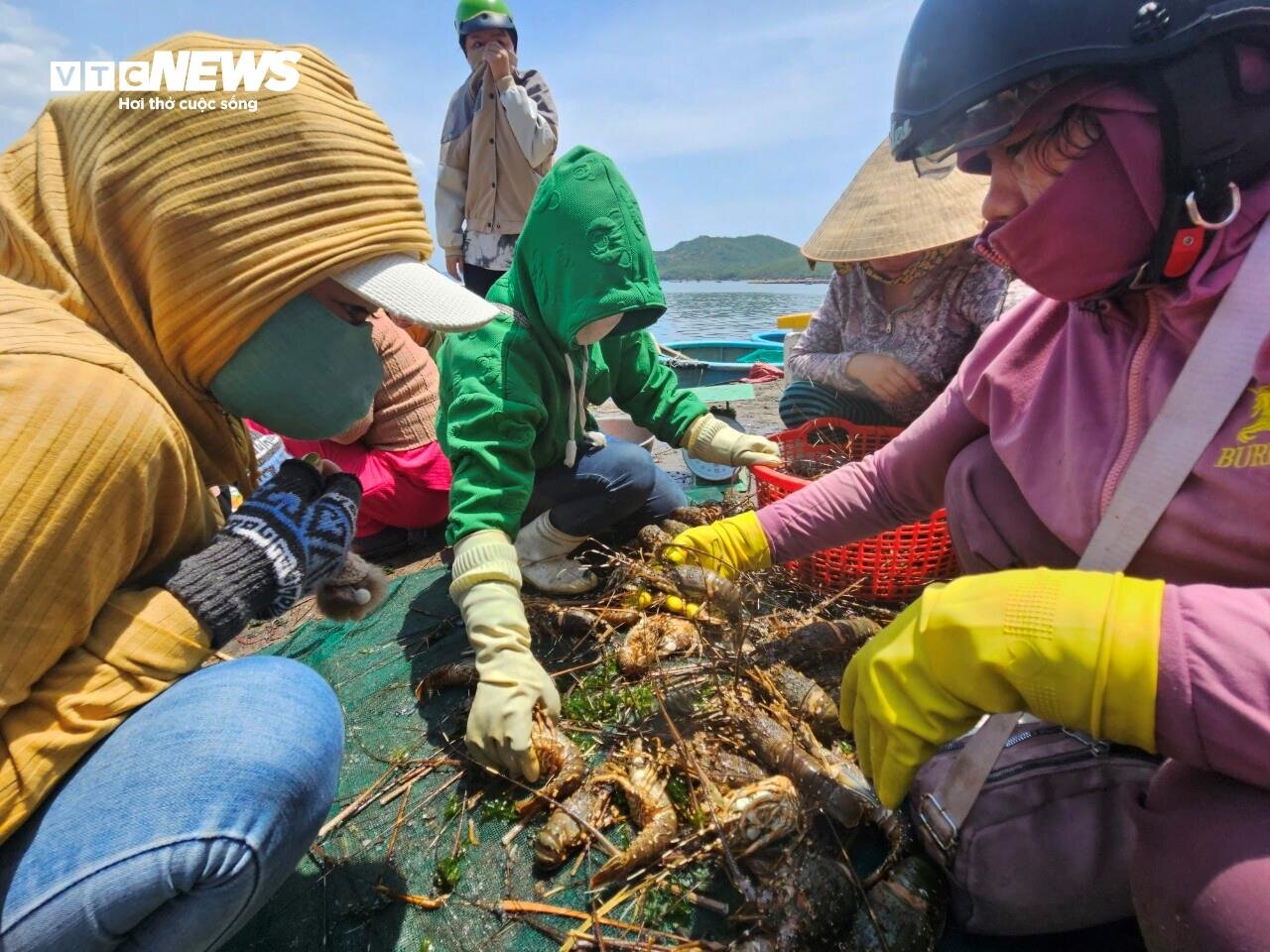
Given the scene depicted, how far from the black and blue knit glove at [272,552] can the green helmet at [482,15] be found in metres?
4.48

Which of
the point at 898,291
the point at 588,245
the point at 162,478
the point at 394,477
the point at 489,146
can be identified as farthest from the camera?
the point at 489,146

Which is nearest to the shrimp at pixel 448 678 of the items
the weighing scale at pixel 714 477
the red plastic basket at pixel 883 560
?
the red plastic basket at pixel 883 560

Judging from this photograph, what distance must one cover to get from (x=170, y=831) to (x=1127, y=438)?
2.12 m

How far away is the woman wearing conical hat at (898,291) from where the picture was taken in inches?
123

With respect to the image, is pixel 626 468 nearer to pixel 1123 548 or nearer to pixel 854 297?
pixel 854 297

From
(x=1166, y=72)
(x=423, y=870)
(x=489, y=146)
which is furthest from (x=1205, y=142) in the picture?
(x=489, y=146)

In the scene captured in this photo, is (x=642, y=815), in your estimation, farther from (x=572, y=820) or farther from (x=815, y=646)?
(x=815, y=646)

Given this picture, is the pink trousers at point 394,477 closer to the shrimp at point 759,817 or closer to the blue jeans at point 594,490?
the blue jeans at point 594,490

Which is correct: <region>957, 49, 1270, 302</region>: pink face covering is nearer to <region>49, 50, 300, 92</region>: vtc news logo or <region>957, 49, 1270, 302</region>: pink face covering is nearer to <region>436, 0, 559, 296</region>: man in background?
<region>49, 50, 300, 92</region>: vtc news logo

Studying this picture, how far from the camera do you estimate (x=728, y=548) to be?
236cm

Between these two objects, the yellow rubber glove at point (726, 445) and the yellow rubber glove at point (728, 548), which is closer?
the yellow rubber glove at point (728, 548)

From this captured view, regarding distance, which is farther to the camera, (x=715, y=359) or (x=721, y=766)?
(x=715, y=359)

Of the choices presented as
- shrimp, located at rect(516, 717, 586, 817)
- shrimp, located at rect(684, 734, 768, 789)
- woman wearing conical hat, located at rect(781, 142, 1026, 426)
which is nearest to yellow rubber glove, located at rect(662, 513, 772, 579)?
shrimp, located at rect(684, 734, 768, 789)

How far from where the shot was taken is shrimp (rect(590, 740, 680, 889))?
6.15 ft
